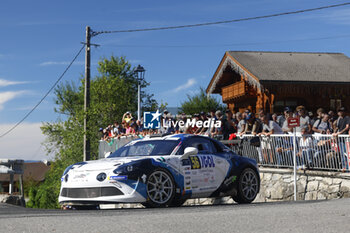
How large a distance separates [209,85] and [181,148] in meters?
30.5

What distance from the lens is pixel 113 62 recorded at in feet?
212

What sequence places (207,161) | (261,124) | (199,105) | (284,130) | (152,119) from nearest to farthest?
(207,161)
(284,130)
(261,124)
(152,119)
(199,105)

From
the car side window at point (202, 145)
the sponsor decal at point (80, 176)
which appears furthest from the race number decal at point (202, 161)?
the sponsor decal at point (80, 176)

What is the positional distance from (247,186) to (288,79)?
21.7 m

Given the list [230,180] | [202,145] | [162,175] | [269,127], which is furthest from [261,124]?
[162,175]

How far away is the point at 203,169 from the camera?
38.7ft

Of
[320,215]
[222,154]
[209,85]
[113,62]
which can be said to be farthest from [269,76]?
[113,62]

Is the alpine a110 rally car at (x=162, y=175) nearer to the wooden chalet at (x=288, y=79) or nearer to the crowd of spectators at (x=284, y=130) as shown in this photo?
the crowd of spectators at (x=284, y=130)

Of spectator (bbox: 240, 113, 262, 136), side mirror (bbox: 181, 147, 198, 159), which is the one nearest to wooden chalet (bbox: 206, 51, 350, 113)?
spectator (bbox: 240, 113, 262, 136)

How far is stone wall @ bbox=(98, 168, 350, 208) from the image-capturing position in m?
14.9

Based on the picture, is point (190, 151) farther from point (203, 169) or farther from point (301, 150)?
point (301, 150)

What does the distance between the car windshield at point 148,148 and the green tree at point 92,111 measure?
59.2 feet

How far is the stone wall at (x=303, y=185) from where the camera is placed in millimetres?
14922

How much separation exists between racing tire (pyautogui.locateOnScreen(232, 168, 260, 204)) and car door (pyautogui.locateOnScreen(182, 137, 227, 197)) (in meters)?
0.56
